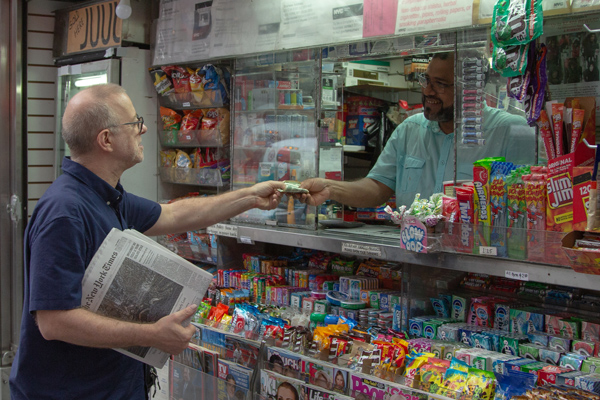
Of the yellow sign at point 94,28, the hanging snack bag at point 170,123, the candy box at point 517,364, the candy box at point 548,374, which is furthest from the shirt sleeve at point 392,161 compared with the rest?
the yellow sign at point 94,28

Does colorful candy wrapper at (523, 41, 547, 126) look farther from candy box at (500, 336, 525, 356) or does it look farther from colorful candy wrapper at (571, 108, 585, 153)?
candy box at (500, 336, 525, 356)

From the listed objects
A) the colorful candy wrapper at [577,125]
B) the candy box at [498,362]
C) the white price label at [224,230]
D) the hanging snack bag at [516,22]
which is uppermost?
the hanging snack bag at [516,22]

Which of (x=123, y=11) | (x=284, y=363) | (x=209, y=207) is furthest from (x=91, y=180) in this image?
(x=123, y=11)

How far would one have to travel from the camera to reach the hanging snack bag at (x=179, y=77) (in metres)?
4.36

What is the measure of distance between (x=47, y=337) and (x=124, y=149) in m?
0.75

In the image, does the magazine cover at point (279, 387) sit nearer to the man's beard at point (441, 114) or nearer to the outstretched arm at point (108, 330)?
the outstretched arm at point (108, 330)

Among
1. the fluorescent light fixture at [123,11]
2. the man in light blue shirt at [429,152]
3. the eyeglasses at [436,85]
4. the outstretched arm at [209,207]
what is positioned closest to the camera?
the man in light blue shirt at [429,152]

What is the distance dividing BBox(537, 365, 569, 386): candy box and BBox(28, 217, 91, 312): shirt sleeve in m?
1.61

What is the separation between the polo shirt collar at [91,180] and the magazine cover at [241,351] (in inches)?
42.7

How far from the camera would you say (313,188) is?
3.24 meters

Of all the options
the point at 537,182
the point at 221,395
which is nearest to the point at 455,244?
the point at 537,182

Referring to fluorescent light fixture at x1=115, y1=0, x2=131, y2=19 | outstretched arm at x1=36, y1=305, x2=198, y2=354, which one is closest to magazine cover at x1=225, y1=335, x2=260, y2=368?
outstretched arm at x1=36, y1=305, x2=198, y2=354

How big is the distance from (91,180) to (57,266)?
401 mm

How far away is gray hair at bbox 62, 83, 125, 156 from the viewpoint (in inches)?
89.1
